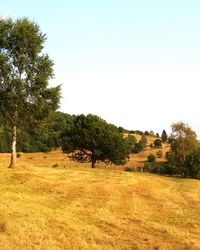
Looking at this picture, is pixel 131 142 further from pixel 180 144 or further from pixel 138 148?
pixel 138 148

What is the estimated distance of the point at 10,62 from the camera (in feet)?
158

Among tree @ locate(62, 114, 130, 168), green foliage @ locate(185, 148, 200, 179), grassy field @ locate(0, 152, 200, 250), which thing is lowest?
grassy field @ locate(0, 152, 200, 250)

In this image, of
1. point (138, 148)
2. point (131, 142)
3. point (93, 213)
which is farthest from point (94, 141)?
point (138, 148)

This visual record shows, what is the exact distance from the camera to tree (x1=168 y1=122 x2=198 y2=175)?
92438mm

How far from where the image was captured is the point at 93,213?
3512cm

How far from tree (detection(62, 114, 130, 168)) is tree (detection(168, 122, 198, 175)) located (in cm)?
1156

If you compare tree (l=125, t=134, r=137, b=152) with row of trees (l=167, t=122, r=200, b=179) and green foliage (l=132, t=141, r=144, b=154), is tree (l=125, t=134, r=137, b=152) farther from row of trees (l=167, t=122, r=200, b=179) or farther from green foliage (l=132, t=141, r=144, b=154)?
row of trees (l=167, t=122, r=200, b=179)

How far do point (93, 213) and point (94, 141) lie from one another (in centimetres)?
4954

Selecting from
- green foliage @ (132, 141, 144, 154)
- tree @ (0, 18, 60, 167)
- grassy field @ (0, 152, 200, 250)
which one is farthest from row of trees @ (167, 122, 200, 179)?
green foliage @ (132, 141, 144, 154)

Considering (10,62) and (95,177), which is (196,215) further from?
(10,62)

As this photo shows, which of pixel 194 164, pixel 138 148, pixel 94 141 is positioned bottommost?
pixel 194 164

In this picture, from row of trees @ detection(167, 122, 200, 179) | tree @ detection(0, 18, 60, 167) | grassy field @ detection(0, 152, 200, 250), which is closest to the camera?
grassy field @ detection(0, 152, 200, 250)

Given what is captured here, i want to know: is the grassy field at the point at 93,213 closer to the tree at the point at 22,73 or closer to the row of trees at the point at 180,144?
the tree at the point at 22,73

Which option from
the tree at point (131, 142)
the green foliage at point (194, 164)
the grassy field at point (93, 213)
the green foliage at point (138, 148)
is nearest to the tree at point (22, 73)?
the grassy field at point (93, 213)
